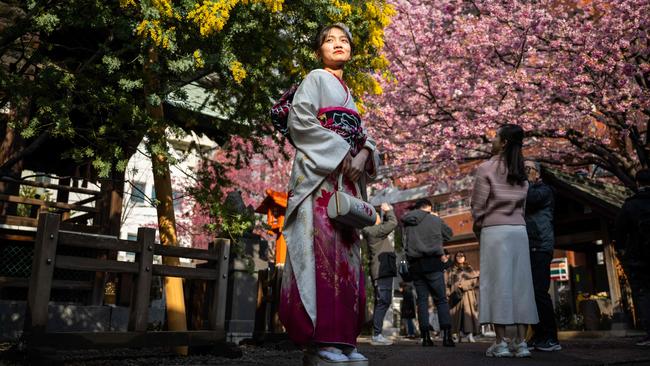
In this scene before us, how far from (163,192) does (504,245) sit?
13.2ft

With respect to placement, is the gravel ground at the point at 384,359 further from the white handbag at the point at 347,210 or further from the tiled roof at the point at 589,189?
the tiled roof at the point at 589,189

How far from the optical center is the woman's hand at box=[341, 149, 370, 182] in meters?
3.12

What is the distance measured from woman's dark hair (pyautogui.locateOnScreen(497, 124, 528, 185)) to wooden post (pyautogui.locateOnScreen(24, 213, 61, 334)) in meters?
4.05

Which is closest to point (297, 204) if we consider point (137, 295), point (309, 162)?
point (309, 162)

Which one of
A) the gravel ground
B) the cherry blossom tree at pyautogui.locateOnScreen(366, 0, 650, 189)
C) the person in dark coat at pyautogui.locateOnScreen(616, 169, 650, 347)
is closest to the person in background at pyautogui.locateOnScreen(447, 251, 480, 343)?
the cherry blossom tree at pyautogui.locateOnScreen(366, 0, 650, 189)

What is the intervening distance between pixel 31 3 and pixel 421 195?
24.8 m

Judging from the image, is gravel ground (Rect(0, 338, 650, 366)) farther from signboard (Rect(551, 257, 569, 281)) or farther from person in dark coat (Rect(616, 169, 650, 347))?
signboard (Rect(551, 257, 569, 281))

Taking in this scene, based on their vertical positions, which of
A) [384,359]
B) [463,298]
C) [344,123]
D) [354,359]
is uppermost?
[344,123]

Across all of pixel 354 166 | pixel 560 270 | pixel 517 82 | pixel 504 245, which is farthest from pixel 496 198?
pixel 560 270

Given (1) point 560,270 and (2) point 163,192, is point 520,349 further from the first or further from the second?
(1) point 560,270

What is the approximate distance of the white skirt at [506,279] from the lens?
4.48m

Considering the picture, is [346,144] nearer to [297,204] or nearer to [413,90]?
[297,204]

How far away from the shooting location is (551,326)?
5.40 m

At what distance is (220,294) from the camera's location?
208 inches
